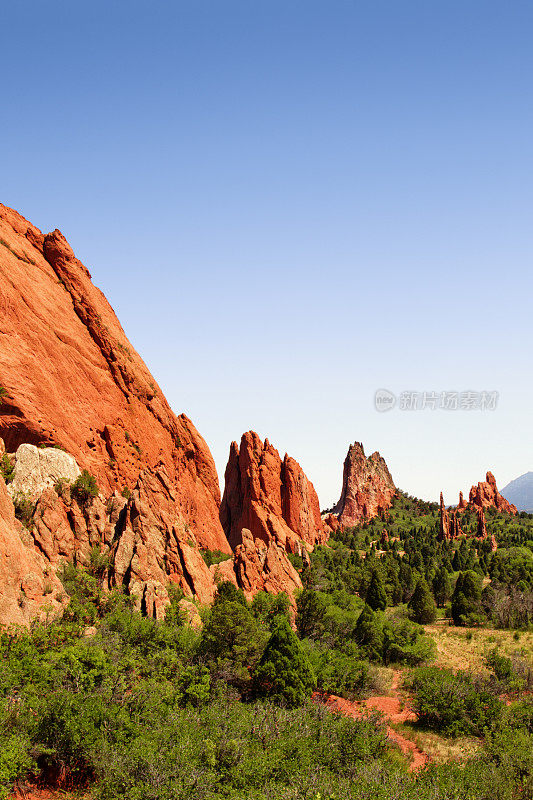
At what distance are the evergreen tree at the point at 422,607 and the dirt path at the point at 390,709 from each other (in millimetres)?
28430

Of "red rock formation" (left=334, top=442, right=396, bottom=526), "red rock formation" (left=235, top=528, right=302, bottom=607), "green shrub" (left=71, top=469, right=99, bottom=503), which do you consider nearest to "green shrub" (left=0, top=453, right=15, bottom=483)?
"green shrub" (left=71, top=469, right=99, bottom=503)

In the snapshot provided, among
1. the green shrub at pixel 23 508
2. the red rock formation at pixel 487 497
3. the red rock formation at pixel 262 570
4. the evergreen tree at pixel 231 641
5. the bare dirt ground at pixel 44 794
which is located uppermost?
the red rock formation at pixel 487 497

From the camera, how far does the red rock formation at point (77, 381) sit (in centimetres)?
4534

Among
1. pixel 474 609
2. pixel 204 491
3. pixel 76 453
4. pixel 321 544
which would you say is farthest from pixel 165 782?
pixel 321 544

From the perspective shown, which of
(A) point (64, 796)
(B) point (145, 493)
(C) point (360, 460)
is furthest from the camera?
(C) point (360, 460)

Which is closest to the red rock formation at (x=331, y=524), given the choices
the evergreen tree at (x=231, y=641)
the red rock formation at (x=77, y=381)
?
the red rock formation at (x=77, y=381)

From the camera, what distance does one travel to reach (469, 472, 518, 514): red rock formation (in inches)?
6973

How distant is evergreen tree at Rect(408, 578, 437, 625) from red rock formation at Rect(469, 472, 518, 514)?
118m

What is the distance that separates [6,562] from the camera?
1115 inches

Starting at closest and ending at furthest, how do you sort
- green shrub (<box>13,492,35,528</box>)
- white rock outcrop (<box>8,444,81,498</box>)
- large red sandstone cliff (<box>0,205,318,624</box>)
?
large red sandstone cliff (<box>0,205,318,624</box>)
green shrub (<box>13,492,35,528</box>)
white rock outcrop (<box>8,444,81,498</box>)

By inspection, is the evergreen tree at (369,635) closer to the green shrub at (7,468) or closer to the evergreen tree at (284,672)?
the evergreen tree at (284,672)

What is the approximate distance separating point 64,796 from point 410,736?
19838 mm

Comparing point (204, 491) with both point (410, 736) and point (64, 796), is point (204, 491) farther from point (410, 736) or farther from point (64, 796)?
point (64, 796)

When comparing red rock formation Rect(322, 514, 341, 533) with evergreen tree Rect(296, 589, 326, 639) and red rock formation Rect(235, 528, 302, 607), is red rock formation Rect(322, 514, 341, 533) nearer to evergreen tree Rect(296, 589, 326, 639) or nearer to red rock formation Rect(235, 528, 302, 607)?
red rock formation Rect(235, 528, 302, 607)
